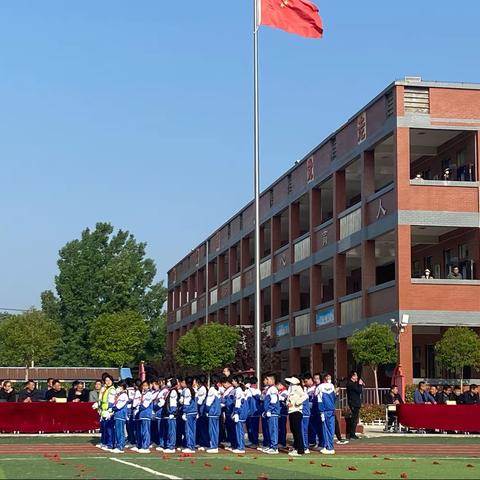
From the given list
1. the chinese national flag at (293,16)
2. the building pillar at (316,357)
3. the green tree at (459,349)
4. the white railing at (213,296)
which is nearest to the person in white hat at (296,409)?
the chinese national flag at (293,16)

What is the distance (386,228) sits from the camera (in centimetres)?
4097

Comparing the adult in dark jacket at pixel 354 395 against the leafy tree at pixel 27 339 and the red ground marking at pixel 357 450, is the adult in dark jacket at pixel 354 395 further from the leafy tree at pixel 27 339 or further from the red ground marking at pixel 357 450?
the leafy tree at pixel 27 339

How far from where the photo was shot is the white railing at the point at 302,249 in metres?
52.3

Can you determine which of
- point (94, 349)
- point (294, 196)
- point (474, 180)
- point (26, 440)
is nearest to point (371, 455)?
point (26, 440)

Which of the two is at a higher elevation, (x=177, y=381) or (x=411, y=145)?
(x=411, y=145)

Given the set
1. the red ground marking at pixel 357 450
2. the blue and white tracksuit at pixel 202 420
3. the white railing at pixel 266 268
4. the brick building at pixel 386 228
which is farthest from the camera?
the white railing at pixel 266 268

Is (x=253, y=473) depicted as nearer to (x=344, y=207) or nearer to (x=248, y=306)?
(x=344, y=207)

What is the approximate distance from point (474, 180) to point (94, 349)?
50893 mm

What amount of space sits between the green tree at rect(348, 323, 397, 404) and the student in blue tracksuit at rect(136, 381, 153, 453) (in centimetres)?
1473

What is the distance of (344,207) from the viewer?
155 ft

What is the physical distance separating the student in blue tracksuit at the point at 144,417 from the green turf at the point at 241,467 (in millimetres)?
1922

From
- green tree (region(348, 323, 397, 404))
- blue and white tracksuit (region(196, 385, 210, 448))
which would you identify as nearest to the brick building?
green tree (region(348, 323, 397, 404))

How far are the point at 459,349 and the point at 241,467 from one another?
19.4 metres

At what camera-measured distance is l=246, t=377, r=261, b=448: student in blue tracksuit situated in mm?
25297
